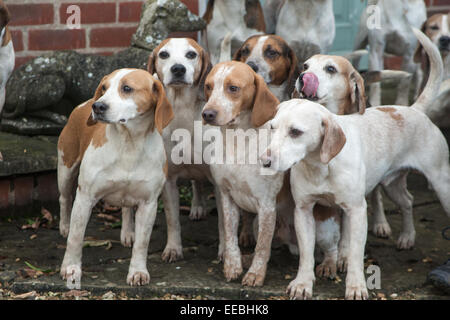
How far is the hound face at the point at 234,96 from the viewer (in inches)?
176

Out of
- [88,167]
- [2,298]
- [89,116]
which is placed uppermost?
[89,116]

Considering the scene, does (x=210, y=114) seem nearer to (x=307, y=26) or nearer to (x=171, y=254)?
(x=171, y=254)

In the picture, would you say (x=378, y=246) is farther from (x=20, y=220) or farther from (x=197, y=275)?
(x=20, y=220)

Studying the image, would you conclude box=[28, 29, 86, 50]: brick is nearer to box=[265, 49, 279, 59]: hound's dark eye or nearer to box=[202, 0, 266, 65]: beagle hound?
box=[202, 0, 266, 65]: beagle hound

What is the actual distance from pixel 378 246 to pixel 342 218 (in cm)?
64

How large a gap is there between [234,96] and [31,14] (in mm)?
3042

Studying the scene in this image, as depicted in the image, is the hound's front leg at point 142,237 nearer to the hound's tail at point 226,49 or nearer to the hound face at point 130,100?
the hound face at point 130,100

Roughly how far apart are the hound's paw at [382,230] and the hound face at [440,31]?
2.03 meters

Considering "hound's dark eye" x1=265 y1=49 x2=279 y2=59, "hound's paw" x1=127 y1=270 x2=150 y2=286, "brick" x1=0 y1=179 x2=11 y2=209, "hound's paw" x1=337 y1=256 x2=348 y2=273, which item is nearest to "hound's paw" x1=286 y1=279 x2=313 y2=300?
"hound's paw" x1=337 y1=256 x2=348 y2=273

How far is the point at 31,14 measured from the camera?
672 cm

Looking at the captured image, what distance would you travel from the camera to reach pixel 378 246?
215 inches

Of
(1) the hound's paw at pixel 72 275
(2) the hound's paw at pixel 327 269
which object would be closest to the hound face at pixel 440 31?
(2) the hound's paw at pixel 327 269
